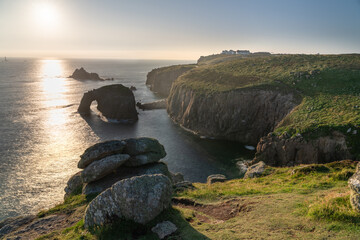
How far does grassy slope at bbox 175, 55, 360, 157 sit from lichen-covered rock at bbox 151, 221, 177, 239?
34.6m

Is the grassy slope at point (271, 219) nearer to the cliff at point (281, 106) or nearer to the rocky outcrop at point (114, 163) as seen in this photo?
the rocky outcrop at point (114, 163)

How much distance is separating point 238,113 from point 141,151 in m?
41.0

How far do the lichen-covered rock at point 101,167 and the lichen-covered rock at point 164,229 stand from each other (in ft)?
41.7

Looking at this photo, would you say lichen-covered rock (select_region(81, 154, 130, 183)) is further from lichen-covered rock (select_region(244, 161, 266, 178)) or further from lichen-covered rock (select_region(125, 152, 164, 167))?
lichen-covered rock (select_region(244, 161, 266, 178))

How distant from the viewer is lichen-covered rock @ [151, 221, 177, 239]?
14053mm

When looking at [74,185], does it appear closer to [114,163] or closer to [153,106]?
[114,163]

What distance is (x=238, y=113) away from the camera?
63875 millimetres

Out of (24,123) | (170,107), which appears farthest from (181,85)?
(24,123)

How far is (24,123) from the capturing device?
76.1 meters

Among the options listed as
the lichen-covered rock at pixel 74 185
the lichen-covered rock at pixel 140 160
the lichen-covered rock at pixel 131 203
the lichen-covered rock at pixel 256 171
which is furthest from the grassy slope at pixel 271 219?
the lichen-covered rock at pixel 74 185

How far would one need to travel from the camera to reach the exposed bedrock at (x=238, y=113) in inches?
2317

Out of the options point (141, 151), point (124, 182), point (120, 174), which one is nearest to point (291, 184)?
point (124, 182)

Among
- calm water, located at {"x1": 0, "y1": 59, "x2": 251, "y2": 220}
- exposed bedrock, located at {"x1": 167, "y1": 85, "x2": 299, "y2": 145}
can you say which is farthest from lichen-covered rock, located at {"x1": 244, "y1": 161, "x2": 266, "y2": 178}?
exposed bedrock, located at {"x1": 167, "y1": 85, "x2": 299, "y2": 145}

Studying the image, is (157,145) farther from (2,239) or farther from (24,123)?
(24,123)
